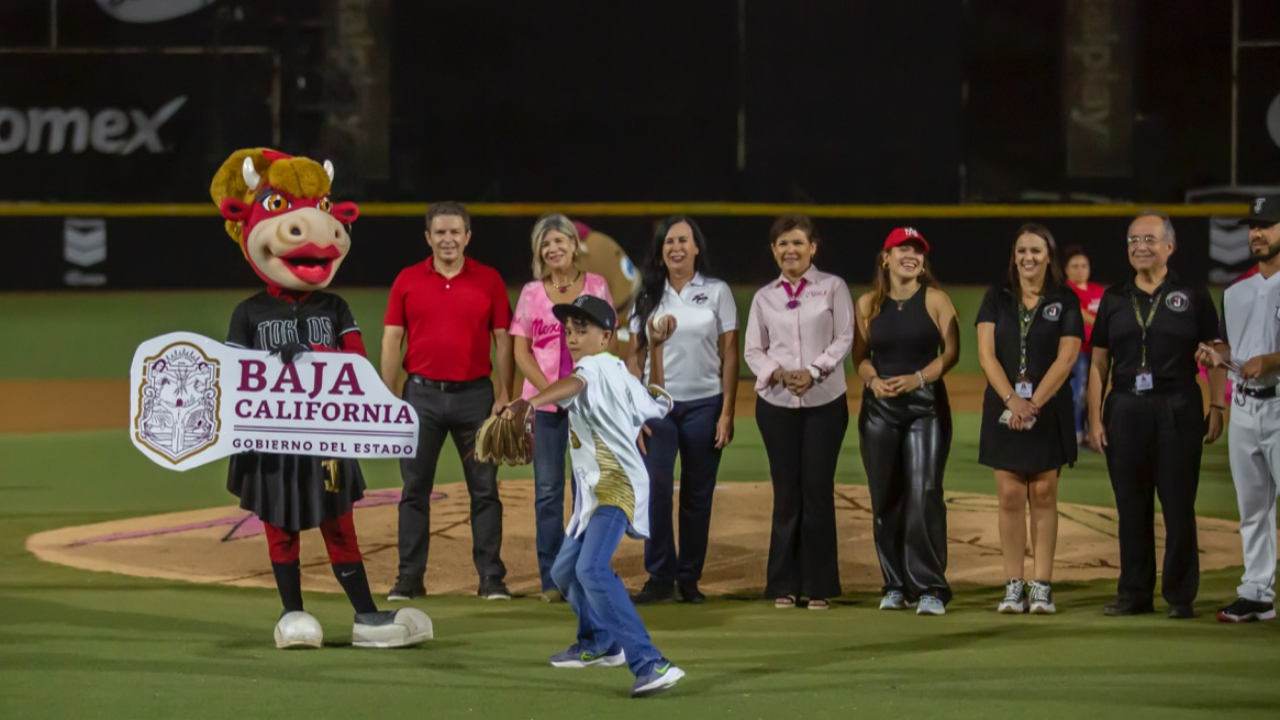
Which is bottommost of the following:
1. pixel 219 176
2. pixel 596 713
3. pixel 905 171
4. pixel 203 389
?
pixel 596 713

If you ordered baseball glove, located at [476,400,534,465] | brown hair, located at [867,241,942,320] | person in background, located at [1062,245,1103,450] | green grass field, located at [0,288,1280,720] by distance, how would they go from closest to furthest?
green grass field, located at [0,288,1280,720]
baseball glove, located at [476,400,534,465]
brown hair, located at [867,241,942,320]
person in background, located at [1062,245,1103,450]

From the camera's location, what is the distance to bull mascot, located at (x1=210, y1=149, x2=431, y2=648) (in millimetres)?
7016

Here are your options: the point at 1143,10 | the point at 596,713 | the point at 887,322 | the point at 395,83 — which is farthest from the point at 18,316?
the point at 596,713

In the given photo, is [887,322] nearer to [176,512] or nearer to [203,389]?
[203,389]

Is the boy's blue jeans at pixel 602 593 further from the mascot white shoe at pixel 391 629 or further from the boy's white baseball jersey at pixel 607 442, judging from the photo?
the mascot white shoe at pixel 391 629

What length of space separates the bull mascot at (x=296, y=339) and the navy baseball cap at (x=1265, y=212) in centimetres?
385

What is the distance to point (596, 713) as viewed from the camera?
19.2 ft

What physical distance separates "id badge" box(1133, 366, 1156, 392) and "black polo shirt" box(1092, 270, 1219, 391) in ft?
0.07

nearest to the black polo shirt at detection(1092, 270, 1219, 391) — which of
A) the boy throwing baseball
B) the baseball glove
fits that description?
the boy throwing baseball

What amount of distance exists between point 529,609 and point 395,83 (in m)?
13.1

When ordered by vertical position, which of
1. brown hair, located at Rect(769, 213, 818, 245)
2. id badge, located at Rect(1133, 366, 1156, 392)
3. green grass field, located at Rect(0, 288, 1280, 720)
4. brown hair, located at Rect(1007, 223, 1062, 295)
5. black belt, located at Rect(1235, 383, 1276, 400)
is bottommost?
green grass field, located at Rect(0, 288, 1280, 720)

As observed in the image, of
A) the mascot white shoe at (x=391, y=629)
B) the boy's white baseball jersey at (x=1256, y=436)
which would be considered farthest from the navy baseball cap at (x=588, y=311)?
the boy's white baseball jersey at (x=1256, y=436)

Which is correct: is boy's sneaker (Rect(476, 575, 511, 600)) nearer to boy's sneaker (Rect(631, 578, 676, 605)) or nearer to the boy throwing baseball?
boy's sneaker (Rect(631, 578, 676, 605))

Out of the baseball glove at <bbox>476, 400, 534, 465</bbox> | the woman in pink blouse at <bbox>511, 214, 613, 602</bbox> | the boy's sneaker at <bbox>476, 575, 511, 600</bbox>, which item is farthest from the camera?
the boy's sneaker at <bbox>476, 575, 511, 600</bbox>
